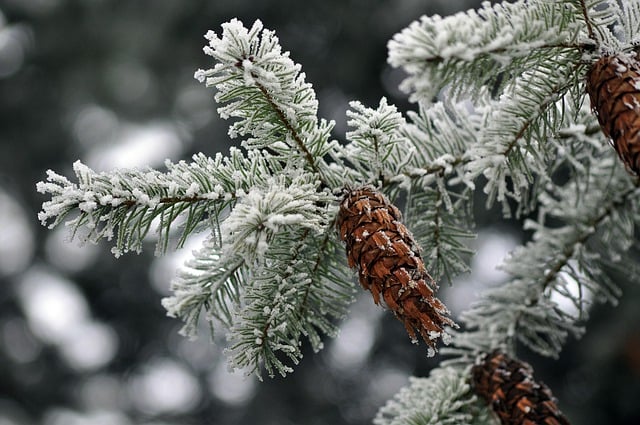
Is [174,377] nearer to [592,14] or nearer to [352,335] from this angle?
[352,335]

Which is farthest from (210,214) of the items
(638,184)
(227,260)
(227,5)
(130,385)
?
(130,385)

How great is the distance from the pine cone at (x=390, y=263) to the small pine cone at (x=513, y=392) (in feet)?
0.61

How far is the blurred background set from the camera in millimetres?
3205

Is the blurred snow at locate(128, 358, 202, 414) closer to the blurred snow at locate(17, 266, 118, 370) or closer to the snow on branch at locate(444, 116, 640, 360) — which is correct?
the blurred snow at locate(17, 266, 118, 370)

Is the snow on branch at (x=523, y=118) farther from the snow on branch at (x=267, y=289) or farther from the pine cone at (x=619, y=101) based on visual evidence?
the snow on branch at (x=267, y=289)

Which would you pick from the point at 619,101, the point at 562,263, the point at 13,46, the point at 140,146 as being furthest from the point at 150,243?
the point at 619,101

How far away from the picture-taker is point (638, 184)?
0.74 metres

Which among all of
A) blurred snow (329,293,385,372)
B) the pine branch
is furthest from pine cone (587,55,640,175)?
blurred snow (329,293,385,372)

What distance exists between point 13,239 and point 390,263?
14.9 ft

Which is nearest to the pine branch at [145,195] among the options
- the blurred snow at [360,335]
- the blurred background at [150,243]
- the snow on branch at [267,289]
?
the snow on branch at [267,289]

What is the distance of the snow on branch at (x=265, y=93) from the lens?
1.55ft

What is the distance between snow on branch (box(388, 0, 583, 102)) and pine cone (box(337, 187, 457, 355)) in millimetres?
108

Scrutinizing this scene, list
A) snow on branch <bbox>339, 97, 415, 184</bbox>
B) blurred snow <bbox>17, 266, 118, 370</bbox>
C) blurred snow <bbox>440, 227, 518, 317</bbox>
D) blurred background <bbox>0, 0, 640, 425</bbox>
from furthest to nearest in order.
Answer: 1. blurred snow <bbox>17, 266, 118, 370</bbox>
2. blurred background <bbox>0, 0, 640, 425</bbox>
3. blurred snow <bbox>440, 227, 518, 317</bbox>
4. snow on branch <bbox>339, 97, 415, 184</bbox>

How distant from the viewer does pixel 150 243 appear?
3.32 meters
